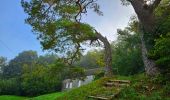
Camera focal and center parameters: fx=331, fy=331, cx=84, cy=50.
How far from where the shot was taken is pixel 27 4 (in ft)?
64.3

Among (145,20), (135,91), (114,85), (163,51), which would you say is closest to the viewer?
(163,51)

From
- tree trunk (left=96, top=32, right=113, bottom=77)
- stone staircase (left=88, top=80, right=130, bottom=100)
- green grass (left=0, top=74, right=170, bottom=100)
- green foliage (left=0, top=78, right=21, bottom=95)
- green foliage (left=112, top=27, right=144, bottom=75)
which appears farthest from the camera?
green foliage (left=0, top=78, right=21, bottom=95)

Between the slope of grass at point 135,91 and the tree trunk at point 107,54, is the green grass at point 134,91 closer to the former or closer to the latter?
the slope of grass at point 135,91

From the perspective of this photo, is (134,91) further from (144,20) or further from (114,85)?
(144,20)

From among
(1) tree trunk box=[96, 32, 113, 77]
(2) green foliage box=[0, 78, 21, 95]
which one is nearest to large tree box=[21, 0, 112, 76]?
(1) tree trunk box=[96, 32, 113, 77]

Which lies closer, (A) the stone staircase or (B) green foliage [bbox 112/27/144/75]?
Result: (A) the stone staircase

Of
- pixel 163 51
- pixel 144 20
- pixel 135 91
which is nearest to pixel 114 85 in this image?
pixel 135 91

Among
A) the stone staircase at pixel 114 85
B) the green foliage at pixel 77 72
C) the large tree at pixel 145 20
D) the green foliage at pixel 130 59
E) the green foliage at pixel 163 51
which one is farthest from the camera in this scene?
the green foliage at pixel 77 72

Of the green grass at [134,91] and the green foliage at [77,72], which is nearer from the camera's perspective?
the green grass at [134,91]

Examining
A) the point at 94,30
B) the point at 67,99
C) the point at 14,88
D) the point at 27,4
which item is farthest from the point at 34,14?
the point at 14,88

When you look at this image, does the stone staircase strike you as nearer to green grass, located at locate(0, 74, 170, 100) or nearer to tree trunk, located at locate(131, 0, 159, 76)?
green grass, located at locate(0, 74, 170, 100)

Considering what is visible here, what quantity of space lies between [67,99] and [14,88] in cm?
4600

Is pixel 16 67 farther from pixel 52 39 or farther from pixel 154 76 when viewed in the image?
pixel 154 76

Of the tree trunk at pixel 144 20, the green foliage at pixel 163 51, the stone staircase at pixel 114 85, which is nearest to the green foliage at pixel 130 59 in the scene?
the tree trunk at pixel 144 20
